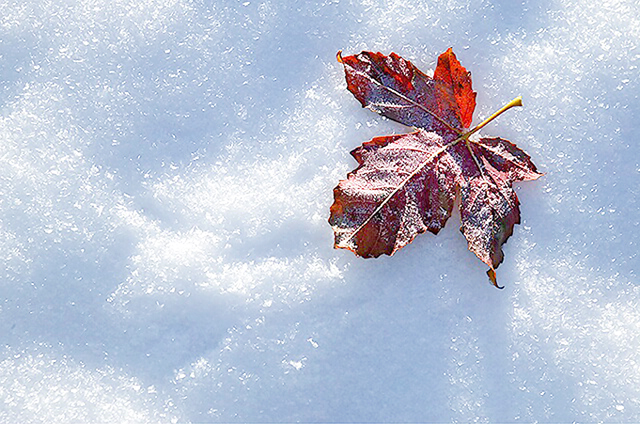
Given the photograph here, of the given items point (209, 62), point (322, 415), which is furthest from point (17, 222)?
point (322, 415)

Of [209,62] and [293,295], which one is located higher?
[209,62]

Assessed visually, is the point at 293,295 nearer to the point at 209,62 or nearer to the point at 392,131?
the point at 392,131

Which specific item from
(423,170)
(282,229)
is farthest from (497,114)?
(282,229)

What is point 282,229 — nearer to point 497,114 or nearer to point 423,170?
point 423,170
